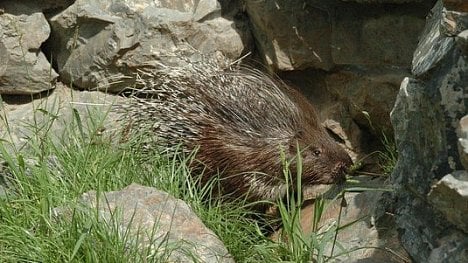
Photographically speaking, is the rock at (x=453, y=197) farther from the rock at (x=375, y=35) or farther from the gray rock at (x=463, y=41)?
the rock at (x=375, y=35)

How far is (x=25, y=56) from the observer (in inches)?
208

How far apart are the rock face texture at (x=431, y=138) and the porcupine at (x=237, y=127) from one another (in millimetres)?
1421

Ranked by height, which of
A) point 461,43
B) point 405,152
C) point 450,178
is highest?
point 461,43

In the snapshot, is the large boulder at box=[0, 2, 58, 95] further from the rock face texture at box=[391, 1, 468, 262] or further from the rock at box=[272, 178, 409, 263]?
the rock face texture at box=[391, 1, 468, 262]

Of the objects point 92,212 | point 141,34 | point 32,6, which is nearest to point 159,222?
point 92,212

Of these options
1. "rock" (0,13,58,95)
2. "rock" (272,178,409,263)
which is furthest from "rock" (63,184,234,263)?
"rock" (0,13,58,95)

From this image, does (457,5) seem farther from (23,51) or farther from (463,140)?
(23,51)

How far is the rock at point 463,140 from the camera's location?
2.60 metres

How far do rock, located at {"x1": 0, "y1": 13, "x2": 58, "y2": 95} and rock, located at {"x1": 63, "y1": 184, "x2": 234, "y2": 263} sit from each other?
1.66 meters

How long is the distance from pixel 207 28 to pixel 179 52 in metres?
0.21

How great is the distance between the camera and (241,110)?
4762 millimetres

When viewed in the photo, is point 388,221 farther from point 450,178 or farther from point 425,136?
point 450,178

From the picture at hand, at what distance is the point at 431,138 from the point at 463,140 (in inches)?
15.8

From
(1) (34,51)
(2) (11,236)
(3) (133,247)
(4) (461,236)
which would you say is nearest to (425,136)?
(4) (461,236)
